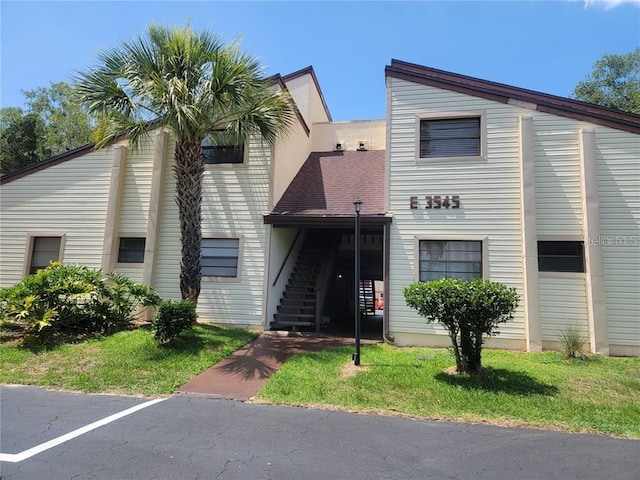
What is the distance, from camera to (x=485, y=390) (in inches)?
228

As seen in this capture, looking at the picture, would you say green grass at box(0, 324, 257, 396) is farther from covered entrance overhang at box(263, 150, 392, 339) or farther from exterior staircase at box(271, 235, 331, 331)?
covered entrance overhang at box(263, 150, 392, 339)

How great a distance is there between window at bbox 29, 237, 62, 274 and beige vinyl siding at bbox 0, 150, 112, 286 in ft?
0.88

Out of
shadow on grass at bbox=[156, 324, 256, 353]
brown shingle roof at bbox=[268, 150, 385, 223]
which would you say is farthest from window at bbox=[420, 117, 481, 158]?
shadow on grass at bbox=[156, 324, 256, 353]

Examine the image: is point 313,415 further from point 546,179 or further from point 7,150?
point 7,150

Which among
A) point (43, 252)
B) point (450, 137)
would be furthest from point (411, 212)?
point (43, 252)

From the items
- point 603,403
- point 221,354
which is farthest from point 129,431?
point 603,403

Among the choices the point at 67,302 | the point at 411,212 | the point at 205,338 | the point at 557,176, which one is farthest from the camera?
the point at 411,212

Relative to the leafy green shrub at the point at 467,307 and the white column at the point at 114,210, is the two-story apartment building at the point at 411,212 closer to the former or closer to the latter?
the white column at the point at 114,210

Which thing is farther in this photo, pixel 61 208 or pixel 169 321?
pixel 61 208

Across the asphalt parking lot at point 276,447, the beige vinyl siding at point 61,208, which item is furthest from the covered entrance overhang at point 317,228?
the beige vinyl siding at point 61,208

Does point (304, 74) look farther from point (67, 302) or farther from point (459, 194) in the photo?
point (67, 302)

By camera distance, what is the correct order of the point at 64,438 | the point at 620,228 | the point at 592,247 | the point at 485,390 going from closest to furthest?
the point at 64,438 < the point at 485,390 < the point at 592,247 < the point at 620,228

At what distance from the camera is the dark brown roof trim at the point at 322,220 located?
9961 millimetres

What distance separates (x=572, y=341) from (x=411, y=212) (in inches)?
179
